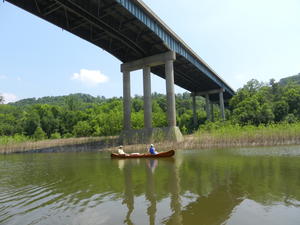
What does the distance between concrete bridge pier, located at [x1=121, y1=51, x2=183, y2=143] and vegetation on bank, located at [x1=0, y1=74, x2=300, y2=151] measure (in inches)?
202

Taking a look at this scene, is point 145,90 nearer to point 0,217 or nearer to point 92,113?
point 0,217

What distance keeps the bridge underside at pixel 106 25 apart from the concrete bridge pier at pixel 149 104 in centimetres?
137

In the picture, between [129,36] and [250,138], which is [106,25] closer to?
[129,36]

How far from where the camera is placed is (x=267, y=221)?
192 inches

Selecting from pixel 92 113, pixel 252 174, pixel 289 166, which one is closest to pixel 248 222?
pixel 252 174

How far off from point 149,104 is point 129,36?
10202mm

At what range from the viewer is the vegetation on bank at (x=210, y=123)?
24352mm

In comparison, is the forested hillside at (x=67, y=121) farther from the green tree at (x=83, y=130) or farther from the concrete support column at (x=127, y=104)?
the concrete support column at (x=127, y=104)

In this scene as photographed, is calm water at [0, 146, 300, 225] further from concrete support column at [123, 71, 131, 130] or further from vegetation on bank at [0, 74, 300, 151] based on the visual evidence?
concrete support column at [123, 71, 131, 130]

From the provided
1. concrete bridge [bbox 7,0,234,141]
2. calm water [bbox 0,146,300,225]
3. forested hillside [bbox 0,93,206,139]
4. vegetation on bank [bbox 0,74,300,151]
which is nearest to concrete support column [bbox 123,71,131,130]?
concrete bridge [bbox 7,0,234,141]

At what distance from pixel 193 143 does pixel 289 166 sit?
14.3 meters

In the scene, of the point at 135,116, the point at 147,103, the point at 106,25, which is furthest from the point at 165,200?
the point at 135,116

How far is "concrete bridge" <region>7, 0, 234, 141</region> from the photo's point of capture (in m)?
27.9

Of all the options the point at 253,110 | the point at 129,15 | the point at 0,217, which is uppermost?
the point at 129,15
